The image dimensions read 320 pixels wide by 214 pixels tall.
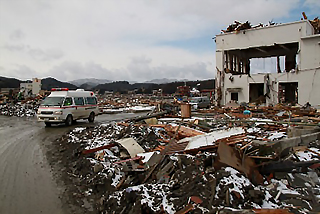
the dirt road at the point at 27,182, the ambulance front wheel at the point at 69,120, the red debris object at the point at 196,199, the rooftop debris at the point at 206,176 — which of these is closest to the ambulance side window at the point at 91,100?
the ambulance front wheel at the point at 69,120

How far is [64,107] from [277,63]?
91.9 feet

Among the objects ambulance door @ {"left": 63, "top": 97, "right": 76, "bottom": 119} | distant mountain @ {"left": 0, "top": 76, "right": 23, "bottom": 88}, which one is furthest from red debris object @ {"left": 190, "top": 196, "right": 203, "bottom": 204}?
distant mountain @ {"left": 0, "top": 76, "right": 23, "bottom": 88}

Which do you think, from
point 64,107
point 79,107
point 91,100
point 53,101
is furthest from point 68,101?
point 91,100

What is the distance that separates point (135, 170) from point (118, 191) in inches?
30.3

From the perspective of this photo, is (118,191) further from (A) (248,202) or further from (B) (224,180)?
(A) (248,202)

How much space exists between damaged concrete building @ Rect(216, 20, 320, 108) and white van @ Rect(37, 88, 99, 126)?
1783 cm

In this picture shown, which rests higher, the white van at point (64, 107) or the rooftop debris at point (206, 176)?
the white van at point (64, 107)

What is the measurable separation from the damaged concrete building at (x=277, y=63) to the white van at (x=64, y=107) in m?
17.8

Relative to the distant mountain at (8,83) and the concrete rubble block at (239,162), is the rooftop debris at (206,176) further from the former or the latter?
the distant mountain at (8,83)

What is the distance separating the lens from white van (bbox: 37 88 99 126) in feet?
48.1

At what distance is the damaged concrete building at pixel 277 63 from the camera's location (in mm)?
24469

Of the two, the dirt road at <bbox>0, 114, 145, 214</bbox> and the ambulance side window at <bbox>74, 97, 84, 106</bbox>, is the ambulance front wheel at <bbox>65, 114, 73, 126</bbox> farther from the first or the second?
the dirt road at <bbox>0, 114, 145, 214</bbox>

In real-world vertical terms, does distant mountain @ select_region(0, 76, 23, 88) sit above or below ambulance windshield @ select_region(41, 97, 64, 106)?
above

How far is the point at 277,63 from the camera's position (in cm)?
3244
